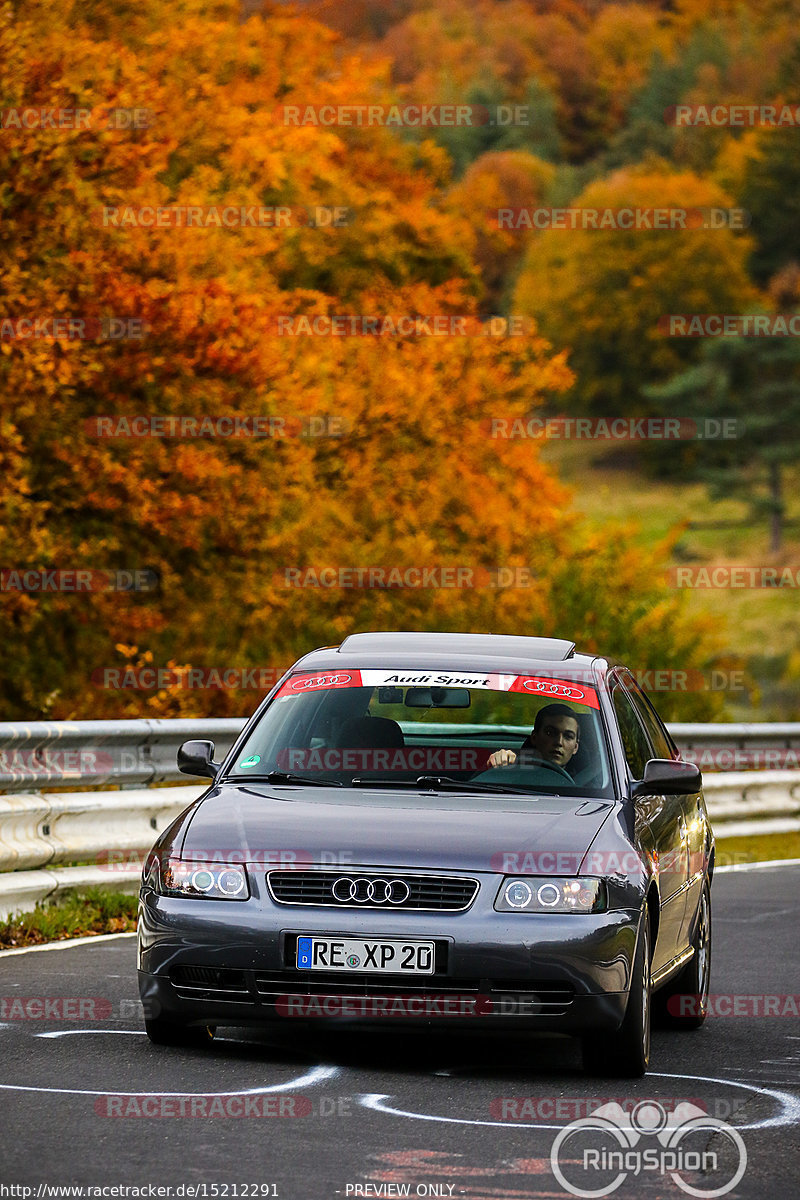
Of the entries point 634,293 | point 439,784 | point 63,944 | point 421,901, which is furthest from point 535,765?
point 634,293

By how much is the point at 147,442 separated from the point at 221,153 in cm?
678

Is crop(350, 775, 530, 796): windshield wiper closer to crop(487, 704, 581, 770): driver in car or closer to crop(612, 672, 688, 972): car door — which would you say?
crop(487, 704, 581, 770): driver in car

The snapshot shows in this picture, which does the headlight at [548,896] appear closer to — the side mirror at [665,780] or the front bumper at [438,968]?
the front bumper at [438,968]

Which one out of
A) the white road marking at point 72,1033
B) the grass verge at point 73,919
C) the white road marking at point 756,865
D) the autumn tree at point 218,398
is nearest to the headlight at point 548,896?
the white road marking at point 72,1033

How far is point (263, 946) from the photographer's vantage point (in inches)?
275

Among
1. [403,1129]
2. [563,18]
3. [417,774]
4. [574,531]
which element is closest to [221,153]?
[574,531]

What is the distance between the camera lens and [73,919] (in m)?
10.8

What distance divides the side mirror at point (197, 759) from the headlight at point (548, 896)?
1.79m

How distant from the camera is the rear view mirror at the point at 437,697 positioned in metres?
8.20

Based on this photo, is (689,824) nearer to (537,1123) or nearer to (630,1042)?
(630,1042)

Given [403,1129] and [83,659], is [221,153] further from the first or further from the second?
[403,1129]

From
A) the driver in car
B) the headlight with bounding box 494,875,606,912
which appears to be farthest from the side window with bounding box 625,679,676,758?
the headlight with bounding box 494,875,606,912

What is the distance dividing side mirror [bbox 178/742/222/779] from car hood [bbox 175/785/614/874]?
70 cm

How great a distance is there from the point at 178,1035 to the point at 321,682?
5.68 feet
